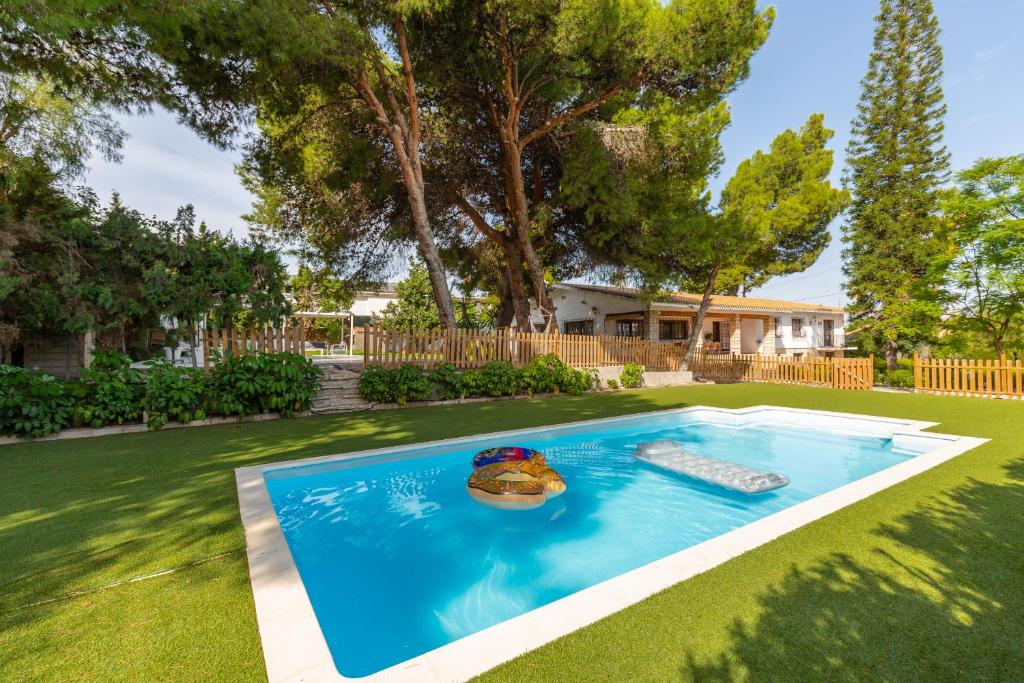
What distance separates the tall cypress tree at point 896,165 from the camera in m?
20.2

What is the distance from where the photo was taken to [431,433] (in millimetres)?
6652

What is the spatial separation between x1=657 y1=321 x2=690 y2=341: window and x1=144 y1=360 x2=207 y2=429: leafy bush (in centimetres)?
2063

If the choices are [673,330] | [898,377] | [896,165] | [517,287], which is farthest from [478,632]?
[896,165]

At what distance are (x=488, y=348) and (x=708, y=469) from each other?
23.5 feet

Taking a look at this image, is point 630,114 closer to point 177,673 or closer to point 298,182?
point 298,182

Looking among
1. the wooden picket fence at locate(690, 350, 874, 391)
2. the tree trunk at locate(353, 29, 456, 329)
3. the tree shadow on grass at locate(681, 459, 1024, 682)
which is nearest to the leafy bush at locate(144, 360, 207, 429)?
the tree trunk at locate(353, 29, 456, 329)

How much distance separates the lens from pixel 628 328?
926 inches

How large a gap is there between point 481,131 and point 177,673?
52.1 feet

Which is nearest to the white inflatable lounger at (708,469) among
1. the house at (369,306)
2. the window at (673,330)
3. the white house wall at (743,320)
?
the white house wall at (743,320)

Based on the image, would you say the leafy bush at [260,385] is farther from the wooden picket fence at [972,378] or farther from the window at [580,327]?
the window at [580,327]

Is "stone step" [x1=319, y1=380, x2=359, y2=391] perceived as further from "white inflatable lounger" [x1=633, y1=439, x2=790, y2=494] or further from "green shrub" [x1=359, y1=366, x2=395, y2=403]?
"white inflatable lounger" [x1=633, y1=439, x2=790, y2=494]

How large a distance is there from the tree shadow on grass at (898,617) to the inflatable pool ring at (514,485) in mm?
2290

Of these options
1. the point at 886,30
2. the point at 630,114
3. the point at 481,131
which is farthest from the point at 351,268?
the point at 886,30

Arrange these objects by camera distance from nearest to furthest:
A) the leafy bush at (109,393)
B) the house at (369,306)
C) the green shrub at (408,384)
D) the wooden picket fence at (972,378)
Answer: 1. the leafy bush at (109,393)
2. the green shrub at (408,384)
3. the wooden picket fence at (972,378)
4. the house at (369,306)
